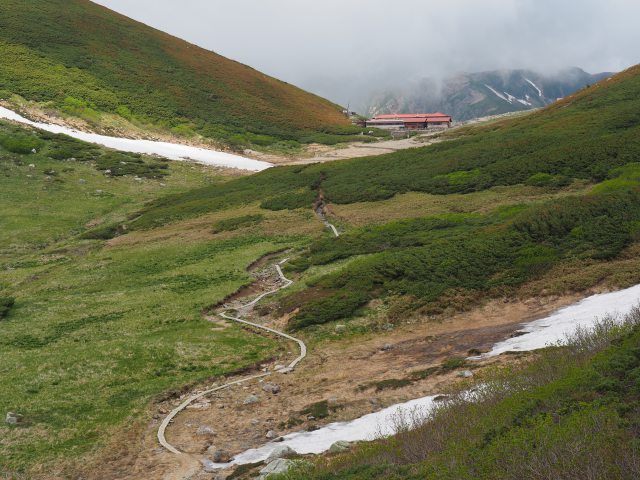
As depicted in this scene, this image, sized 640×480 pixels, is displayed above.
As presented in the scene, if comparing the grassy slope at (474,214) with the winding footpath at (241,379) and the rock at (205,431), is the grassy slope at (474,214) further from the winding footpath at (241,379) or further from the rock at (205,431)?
the rock at (205,431)

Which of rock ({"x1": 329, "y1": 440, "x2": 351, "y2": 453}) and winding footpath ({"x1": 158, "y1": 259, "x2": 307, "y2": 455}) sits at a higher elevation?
rock ({"x1": 329, "y1": 440, "x2": 351, "y2": 453})

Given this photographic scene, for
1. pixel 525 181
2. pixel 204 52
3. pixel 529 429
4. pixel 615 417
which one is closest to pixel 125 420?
pixel 529 429

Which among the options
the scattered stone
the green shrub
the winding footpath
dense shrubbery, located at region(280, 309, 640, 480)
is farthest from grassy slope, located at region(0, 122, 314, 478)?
dense shrubbery, located at region(280, 309, 640, 480)

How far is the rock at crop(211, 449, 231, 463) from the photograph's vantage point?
14.0 metres

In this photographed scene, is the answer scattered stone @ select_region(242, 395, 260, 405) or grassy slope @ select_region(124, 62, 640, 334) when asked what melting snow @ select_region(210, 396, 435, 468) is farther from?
grassy slope @ select_region(124, 62, 640, 334)

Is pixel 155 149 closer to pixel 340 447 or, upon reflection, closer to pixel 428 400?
pixel 428 400

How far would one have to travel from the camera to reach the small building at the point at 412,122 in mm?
138875

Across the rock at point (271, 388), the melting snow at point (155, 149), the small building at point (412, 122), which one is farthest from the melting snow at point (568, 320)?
the small building at point (412, 122)

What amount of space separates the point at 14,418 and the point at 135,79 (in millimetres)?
93830

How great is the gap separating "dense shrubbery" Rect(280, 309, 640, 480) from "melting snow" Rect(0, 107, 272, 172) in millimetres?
67423

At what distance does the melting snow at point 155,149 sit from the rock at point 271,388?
60507mm

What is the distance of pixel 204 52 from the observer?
126 metres

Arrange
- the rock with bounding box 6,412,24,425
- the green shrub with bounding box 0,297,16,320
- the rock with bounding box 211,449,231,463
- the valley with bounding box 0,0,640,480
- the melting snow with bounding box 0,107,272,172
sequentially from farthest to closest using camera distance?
1. the melting snow with bounding box 0,107,272,172
2. the green shrub with bounding box 0,297,16,320
3. the rock with bounding box 6,412,24,425
4. the rock with bounding box 211,449,231,463
5. the valley with bounding box 0,0,640,480

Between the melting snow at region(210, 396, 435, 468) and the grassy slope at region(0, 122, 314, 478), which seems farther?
the grassy slope at region(0, 122, 314, 478)
